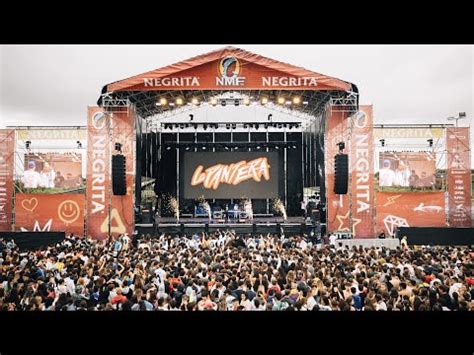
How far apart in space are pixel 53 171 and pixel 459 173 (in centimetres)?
1799

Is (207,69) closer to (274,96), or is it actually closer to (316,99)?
(274,96)

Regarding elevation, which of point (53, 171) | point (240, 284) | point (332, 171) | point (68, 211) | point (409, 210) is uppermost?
point (53, 171)

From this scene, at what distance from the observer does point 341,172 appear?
11891 millimetres

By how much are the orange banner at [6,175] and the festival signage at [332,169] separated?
13.2 meters

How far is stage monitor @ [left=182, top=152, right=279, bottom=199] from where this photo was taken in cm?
1881

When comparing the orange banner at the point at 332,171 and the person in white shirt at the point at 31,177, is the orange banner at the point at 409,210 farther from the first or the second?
the person in white shirt at the point at 31,177

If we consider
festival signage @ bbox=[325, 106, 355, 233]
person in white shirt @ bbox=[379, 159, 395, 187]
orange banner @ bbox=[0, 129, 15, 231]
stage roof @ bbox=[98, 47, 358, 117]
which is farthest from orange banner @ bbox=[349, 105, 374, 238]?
orange banner @ bbox=[0, 129, 15, 231]

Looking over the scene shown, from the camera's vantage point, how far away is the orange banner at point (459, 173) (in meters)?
14.5

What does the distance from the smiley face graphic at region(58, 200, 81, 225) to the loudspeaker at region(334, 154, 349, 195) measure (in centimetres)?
1012

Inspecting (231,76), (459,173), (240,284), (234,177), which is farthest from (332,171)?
(240,284)

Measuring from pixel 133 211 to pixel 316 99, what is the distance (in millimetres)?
9103

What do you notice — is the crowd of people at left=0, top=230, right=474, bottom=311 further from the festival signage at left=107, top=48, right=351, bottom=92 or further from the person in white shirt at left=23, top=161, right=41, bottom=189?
the person in white shirt at left=23, top=161, right=41, bottom=189

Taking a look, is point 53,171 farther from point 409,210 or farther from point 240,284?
point 409,210
